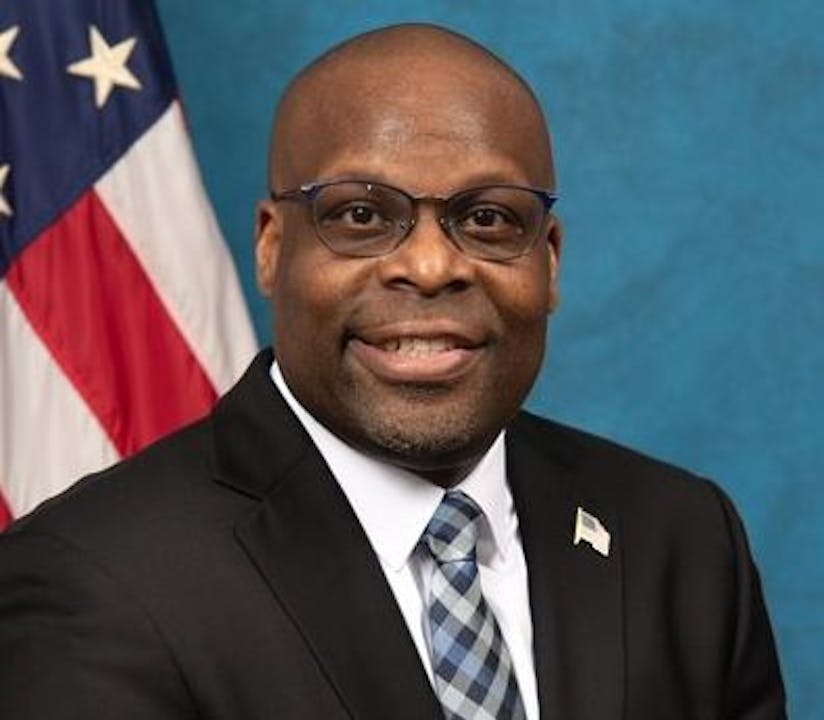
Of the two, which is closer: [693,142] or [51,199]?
[51,199]

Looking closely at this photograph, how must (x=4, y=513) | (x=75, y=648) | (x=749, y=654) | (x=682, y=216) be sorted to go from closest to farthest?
(x=75, y=648), (x=749, y=654), (x=4, y=513), (x=682, y=216)

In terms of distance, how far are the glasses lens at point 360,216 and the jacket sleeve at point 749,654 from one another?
468 mm

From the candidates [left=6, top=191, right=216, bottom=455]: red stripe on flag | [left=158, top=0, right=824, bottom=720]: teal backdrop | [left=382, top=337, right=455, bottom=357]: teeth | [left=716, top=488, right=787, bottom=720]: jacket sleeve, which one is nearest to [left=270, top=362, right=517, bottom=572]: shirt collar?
[left=382, top=337, right=455, bottom=357]: teeth

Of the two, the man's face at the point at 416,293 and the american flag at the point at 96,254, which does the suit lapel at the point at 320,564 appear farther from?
the american flag at the point at 96,254

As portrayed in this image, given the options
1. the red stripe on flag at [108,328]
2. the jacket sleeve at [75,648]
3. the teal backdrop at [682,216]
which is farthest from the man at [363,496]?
the teal backdrop at [682,216]

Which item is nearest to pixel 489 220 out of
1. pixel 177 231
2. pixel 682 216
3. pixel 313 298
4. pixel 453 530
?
pixel 313 298

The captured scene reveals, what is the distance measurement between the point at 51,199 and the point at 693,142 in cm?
84

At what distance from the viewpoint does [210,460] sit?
1.34 m

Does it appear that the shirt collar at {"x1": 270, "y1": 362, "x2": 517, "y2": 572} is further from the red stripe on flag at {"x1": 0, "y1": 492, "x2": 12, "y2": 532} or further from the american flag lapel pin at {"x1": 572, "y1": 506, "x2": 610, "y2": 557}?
the red stripe on flag at {"x1": 0, "y1": 492, "x2": 12, "y2": 532}

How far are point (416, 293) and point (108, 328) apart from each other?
2.89 ft

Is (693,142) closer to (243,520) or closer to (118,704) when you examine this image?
(243,520)

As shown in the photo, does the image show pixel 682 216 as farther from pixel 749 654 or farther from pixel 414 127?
pixel 414 127

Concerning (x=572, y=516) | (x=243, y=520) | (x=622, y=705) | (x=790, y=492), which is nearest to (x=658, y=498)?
(x=572, y=516)

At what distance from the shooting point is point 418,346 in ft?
4.19
